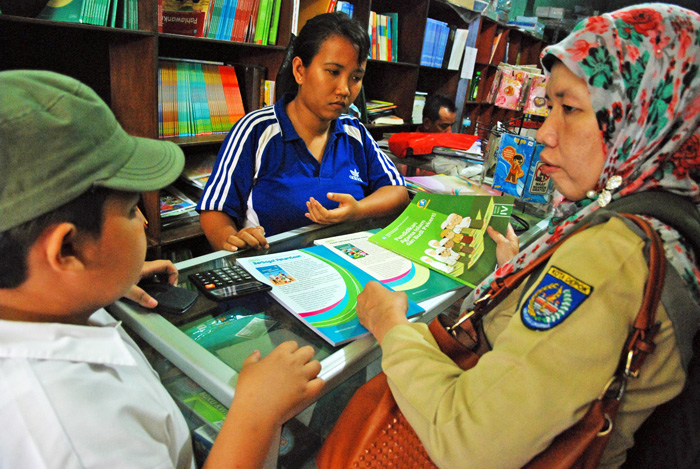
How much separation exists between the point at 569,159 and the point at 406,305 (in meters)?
0.39

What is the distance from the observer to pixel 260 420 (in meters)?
0.59

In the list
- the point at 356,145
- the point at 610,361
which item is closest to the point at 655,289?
the point at 610,361

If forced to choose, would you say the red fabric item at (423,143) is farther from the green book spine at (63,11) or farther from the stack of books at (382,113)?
the green book spine at (63,11)

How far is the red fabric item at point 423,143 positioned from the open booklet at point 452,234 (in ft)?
3.24

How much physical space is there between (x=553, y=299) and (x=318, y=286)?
49 centimetres

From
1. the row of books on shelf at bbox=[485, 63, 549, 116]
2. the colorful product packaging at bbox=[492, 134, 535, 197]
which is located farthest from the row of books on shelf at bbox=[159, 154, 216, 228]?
the row of books on shelf at bbox=[485, 63, 549, 116]

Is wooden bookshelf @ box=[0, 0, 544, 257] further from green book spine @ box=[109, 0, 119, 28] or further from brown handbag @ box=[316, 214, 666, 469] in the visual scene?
brown handbag @ box=[316, 214, 666, 469]

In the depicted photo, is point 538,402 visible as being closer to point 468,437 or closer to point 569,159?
point 468,437

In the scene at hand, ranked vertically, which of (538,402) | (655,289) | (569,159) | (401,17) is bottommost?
(538,402)

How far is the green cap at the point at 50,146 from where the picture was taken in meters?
0.44

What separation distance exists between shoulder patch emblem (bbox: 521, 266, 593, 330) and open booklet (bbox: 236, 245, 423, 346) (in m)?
0.31

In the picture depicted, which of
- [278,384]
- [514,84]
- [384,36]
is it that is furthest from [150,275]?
[514,84]

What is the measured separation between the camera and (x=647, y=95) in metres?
0.68

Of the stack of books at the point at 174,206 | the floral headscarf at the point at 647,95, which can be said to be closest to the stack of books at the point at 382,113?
the stack of books at the point at 174,206
